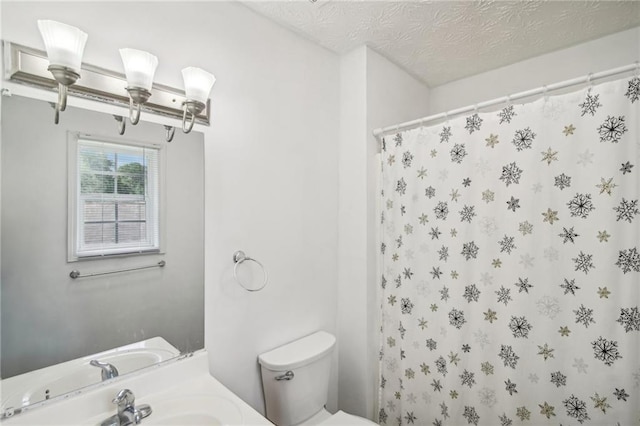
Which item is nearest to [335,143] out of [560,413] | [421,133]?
[421,133]

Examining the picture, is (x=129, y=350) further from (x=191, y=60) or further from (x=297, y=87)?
(x=297, y=87)

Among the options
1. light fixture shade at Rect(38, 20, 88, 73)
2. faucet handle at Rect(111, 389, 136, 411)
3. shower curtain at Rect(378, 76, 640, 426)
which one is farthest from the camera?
shower curtain at Rect(378, 76, 640, 426)

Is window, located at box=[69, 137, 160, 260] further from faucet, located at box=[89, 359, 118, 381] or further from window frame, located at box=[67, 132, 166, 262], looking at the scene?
faucet, located at box=[89, 359, 118, 381]

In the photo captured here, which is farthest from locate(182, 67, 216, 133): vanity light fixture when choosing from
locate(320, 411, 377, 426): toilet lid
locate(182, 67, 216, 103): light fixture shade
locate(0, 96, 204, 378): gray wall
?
locate(320, 411, 377, 426): toilet lid

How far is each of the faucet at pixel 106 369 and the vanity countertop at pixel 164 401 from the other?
0.02m

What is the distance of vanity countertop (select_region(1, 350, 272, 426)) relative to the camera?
A: 97 centimetres

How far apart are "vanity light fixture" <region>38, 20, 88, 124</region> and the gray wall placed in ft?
0.40

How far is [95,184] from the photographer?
1064 mm

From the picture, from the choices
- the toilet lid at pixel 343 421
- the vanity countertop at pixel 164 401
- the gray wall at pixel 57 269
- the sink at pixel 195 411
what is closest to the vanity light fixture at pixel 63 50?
the gray wall at pixel 57 269

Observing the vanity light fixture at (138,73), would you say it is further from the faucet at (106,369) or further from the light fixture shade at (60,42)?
the faucet at (106,369)

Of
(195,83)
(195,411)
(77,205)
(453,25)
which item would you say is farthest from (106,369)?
(453,25)

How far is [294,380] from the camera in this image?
1.48m

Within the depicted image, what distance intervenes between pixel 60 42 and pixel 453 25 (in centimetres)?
173

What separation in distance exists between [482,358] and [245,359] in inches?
44.3
